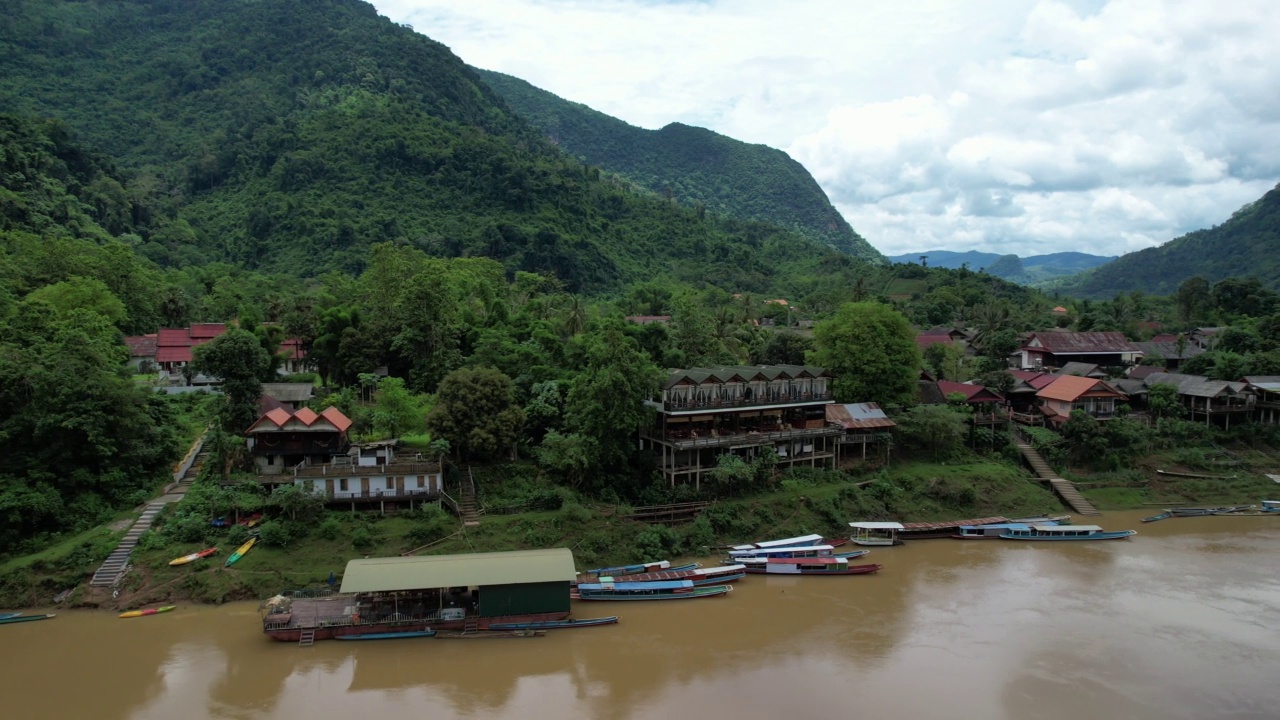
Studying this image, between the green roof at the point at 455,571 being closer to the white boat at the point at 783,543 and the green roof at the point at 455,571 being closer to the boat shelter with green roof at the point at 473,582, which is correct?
the boat shelter with green roof at the point at 473,582

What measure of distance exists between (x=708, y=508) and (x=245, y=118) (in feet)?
295

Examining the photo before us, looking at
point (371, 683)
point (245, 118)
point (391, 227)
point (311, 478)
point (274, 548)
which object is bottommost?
point (371, 683)

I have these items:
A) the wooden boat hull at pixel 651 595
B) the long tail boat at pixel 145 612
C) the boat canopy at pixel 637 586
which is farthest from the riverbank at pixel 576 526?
the wooden boat hull at pixel 651 595

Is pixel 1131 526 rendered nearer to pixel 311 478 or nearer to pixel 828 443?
pixel 828 443

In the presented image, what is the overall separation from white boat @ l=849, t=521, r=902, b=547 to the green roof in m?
11.7

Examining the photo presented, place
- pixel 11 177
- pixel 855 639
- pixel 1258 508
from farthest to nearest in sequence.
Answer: pixel 11 177 → pixel 1258 508 → pixel 855 639

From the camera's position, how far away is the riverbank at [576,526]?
72.3 ft

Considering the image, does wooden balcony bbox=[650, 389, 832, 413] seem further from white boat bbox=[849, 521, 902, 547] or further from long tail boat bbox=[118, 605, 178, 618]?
long tail boat bbox=[118, 605, 178, 618]

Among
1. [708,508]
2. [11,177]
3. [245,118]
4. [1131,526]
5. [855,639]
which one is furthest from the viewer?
[245,118]

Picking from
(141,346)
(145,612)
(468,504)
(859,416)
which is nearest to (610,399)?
(468,504)

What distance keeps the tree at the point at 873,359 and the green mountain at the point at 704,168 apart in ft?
421

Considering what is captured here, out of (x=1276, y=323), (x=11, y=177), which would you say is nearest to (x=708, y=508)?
(x=1276, y=323)

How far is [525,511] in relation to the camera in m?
26.3

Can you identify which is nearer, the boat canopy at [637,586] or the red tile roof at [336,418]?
the boat canopy at [637,586]
